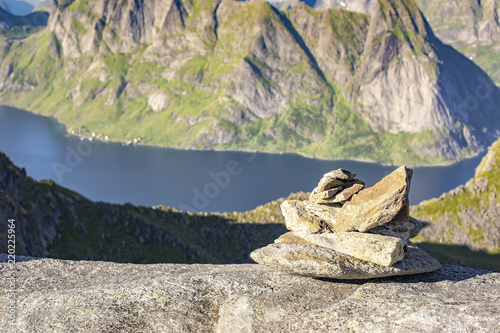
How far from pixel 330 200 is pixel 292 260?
Result: 5.61 meters

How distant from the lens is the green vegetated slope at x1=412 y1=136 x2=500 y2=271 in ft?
545

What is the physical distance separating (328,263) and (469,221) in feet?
592

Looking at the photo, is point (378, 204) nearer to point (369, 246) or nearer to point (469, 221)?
point (369, 246)

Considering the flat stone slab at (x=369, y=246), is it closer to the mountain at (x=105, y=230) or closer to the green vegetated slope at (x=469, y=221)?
the mountain at (x=105, y=230)

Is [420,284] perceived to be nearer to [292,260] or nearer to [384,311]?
[384,311]

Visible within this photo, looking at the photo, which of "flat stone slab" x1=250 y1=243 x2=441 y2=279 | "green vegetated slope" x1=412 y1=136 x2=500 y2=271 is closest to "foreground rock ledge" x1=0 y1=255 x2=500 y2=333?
"flat stone slab" x1=250 y1=243 x2=441 y2=279

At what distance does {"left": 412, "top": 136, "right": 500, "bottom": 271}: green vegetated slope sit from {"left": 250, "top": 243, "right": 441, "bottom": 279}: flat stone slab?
474 feet

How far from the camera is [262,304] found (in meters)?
24.3

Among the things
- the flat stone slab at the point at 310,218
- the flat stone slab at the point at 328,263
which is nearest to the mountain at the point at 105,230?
the flat stone slab at the point at 310,218

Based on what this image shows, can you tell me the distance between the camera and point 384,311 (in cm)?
2188

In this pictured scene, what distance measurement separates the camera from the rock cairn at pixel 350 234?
24.6 meters

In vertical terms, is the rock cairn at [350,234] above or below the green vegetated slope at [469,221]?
above

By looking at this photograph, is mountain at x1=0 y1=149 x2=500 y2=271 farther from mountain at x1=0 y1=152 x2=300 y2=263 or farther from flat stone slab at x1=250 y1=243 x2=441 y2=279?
flat stone slab at x1=250 y1=243 x2=441 y2=279

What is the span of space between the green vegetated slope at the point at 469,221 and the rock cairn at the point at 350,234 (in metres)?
144
